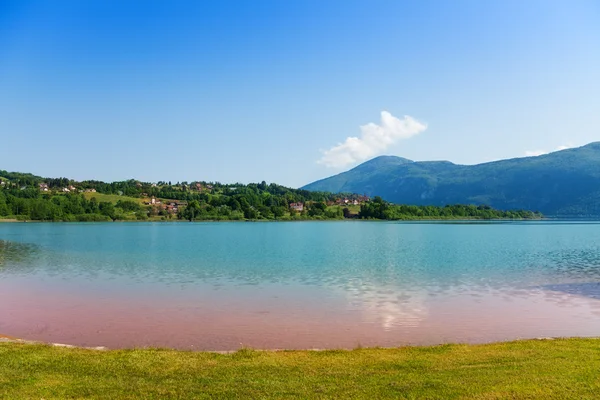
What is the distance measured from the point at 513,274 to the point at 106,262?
41740 mm

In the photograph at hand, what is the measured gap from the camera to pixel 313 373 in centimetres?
1339

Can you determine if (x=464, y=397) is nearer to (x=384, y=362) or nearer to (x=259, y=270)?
(x=384, y=362)

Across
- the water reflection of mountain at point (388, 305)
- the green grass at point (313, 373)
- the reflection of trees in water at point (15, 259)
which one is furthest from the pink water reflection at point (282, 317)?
the reflection of trees in water at point (15, 259)

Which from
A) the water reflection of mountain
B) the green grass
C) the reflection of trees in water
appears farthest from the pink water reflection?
the reflection of trees in water

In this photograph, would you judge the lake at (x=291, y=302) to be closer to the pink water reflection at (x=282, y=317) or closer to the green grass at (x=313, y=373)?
the pink water reflection at (x=282, y=317)

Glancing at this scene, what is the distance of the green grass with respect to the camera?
11.4 metres

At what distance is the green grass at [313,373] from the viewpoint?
11367 millimetres

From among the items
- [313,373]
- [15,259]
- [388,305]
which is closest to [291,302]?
[388,305]

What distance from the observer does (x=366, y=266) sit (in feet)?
166

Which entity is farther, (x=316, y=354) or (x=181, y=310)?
(x=181, y=310)

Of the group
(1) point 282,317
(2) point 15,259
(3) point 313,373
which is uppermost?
(3) point 313,373

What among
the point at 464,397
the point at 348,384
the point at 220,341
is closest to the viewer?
the point at 464,397

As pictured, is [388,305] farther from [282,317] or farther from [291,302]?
[282,317]

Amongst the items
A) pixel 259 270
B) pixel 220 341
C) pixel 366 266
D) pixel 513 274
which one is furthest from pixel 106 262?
pixel 513 274
